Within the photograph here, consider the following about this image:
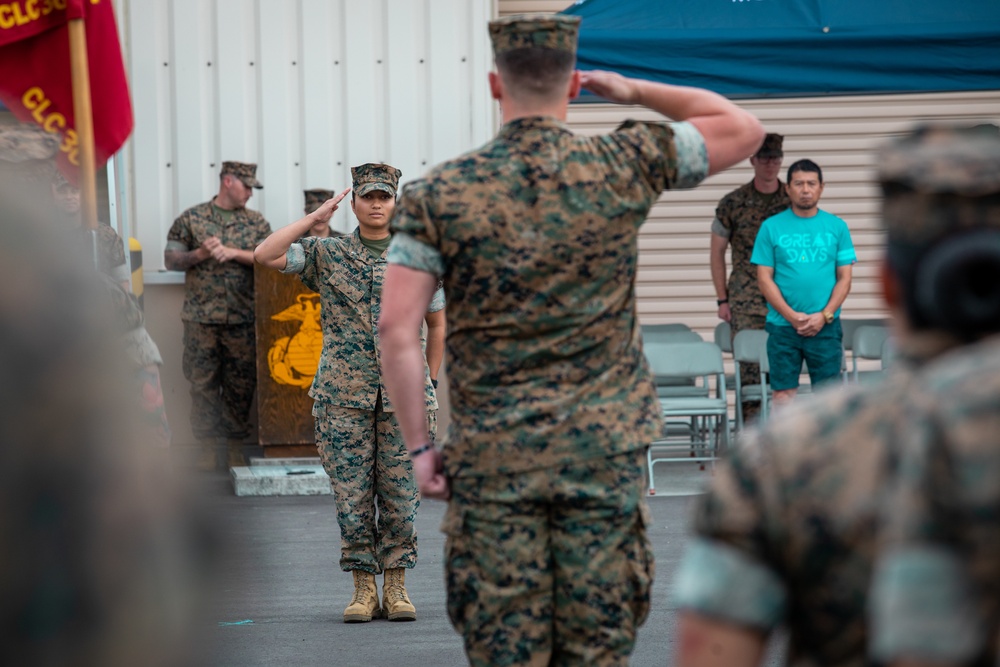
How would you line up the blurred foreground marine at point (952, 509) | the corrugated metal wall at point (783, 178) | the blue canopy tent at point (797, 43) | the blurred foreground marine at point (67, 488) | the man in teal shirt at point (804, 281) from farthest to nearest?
the corrugated metal wall at point (783, 178)
the man in teal shirt at point (804, 281)
the blue canopy tent at point (797, 43)
the blurred foreground marine at point (952, 509)
the blurred foreground marine at point (67, 488)

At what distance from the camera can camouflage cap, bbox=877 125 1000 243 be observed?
1654mm

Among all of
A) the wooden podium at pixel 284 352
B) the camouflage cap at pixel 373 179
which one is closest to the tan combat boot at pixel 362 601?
the camouflage cap at pixel 373 179

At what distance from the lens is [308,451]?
1050cm

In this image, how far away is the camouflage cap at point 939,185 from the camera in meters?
1.65

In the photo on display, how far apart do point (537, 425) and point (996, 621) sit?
2.03 meters

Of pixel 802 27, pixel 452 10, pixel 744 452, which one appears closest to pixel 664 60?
pixel 802 27

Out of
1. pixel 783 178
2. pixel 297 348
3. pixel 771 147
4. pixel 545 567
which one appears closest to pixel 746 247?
pixel 771 147

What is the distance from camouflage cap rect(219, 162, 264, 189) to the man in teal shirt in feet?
12.1

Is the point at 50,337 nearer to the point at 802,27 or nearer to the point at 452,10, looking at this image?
the point at 802,27

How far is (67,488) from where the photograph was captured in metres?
1.32

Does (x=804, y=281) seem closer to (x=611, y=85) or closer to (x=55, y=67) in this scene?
(x=55, y=67)

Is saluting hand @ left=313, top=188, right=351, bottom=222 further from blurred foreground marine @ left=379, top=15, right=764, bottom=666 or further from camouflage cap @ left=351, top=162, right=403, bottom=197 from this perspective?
blurred foreground marine @ left=379, top=15, right=764, bottom=666

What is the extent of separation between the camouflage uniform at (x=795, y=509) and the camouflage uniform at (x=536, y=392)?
1.70m

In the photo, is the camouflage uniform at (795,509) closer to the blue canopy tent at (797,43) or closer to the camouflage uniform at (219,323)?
the blue canopy tent at (797,43)
